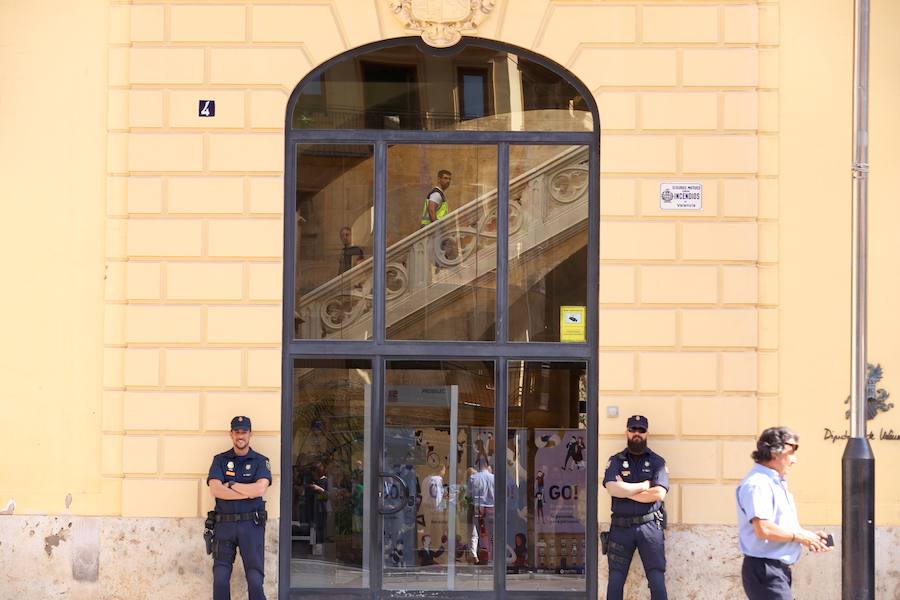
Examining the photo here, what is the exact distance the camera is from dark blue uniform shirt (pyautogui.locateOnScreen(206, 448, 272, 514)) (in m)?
10.8

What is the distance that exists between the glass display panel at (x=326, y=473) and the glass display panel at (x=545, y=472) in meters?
1.31

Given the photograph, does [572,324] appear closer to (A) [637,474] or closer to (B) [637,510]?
(A) [637,474]

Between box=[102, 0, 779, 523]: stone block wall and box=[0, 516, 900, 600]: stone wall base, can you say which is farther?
box=[102, 0, 779, 523]: stone block wall

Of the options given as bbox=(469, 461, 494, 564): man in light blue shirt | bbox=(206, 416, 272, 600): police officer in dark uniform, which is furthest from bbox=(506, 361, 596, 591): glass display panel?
bbox=(206, 416, 272, 600): police officer in dark uniform

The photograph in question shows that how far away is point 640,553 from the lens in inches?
419

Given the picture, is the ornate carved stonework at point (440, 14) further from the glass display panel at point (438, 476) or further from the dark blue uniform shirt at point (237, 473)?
the dark blue uniform shirt at point (237, 473)

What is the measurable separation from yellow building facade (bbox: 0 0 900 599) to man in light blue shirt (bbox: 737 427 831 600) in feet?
11.8

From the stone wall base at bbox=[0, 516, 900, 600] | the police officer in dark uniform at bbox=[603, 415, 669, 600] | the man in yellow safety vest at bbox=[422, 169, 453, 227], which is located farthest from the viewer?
the man in yellow safety vest at bbox=[422, 169, 453, 227]

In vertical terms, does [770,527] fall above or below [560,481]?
above

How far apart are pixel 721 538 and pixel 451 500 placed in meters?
2.36

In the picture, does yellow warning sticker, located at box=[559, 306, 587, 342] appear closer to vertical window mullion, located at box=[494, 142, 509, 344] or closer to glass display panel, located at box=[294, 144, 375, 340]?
vertical window mullion, located at box=[494, 142, 509, 344]

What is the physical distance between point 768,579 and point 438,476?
4.42 m

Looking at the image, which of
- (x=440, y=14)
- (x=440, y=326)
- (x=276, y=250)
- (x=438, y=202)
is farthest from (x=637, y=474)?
(x=440, y=14)

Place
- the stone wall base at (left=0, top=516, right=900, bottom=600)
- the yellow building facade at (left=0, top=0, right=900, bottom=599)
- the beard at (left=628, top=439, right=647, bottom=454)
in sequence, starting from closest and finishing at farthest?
the beard at (left=628, top=439, right=647, bottom=454) < the stone wall base at (left=0, top=516, right=900, bottom=600) < the yellow building facade at (left=0, top=0, right=900, bottom=599)
